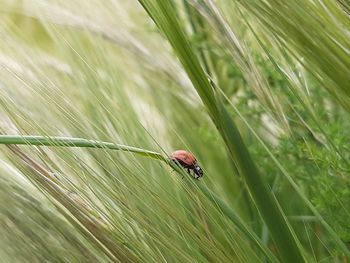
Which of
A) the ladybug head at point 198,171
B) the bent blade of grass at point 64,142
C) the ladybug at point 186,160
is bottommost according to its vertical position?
the ladybug head at point 198,171

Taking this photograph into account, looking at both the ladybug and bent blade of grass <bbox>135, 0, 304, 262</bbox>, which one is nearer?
bent blade of grass <bbox>135, 0, 304, 262</bbox>

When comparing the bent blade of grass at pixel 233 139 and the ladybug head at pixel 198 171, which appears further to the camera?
the ladybug head at pixel 198 171

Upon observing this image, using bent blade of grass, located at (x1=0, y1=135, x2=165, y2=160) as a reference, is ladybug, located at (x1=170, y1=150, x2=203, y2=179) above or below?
below

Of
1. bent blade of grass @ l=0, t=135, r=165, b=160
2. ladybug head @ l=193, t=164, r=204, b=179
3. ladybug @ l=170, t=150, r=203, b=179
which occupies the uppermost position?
bent blade of grass @ l=0, t=135, r=165, b=160

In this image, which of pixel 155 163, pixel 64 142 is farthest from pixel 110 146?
pixel 155 163

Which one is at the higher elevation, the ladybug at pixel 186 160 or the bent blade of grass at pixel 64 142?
the bent blade of grass at pixel 64 142

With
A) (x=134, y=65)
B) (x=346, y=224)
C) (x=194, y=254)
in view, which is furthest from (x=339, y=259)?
(x=134, y=65)

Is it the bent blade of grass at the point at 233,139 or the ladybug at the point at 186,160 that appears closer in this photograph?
the bent blade of grass at the point at 233,139

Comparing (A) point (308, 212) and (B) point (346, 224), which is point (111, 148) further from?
(A) point (308, 212)
